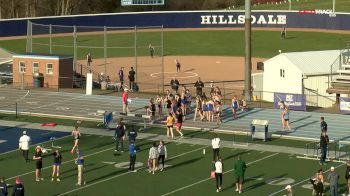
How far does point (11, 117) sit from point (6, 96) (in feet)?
23.0

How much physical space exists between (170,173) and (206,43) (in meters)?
61.9

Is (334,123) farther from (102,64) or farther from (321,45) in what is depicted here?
(321,45)

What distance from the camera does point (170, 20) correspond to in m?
106

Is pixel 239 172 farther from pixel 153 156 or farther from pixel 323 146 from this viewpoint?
pixel 323 146

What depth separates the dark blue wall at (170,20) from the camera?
96.8m

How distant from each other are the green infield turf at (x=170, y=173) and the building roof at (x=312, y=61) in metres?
15.7

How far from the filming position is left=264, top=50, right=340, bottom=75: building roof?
184 ft

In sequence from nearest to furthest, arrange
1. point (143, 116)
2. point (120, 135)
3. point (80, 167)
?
point (80, 167) < point (120, 135) < point (143, 116)

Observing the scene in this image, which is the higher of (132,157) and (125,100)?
(125,100)

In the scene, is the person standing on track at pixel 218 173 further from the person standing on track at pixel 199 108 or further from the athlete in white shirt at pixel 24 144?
the person standing on track at pixel 199 108

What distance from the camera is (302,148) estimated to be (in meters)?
42.3

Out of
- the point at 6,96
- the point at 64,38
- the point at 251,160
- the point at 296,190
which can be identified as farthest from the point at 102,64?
the point at 296,190

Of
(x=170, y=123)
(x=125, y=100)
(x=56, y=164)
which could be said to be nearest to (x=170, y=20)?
(x=125, y=100)

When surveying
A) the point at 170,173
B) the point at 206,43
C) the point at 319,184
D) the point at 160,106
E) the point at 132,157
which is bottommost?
the point at 170,173
